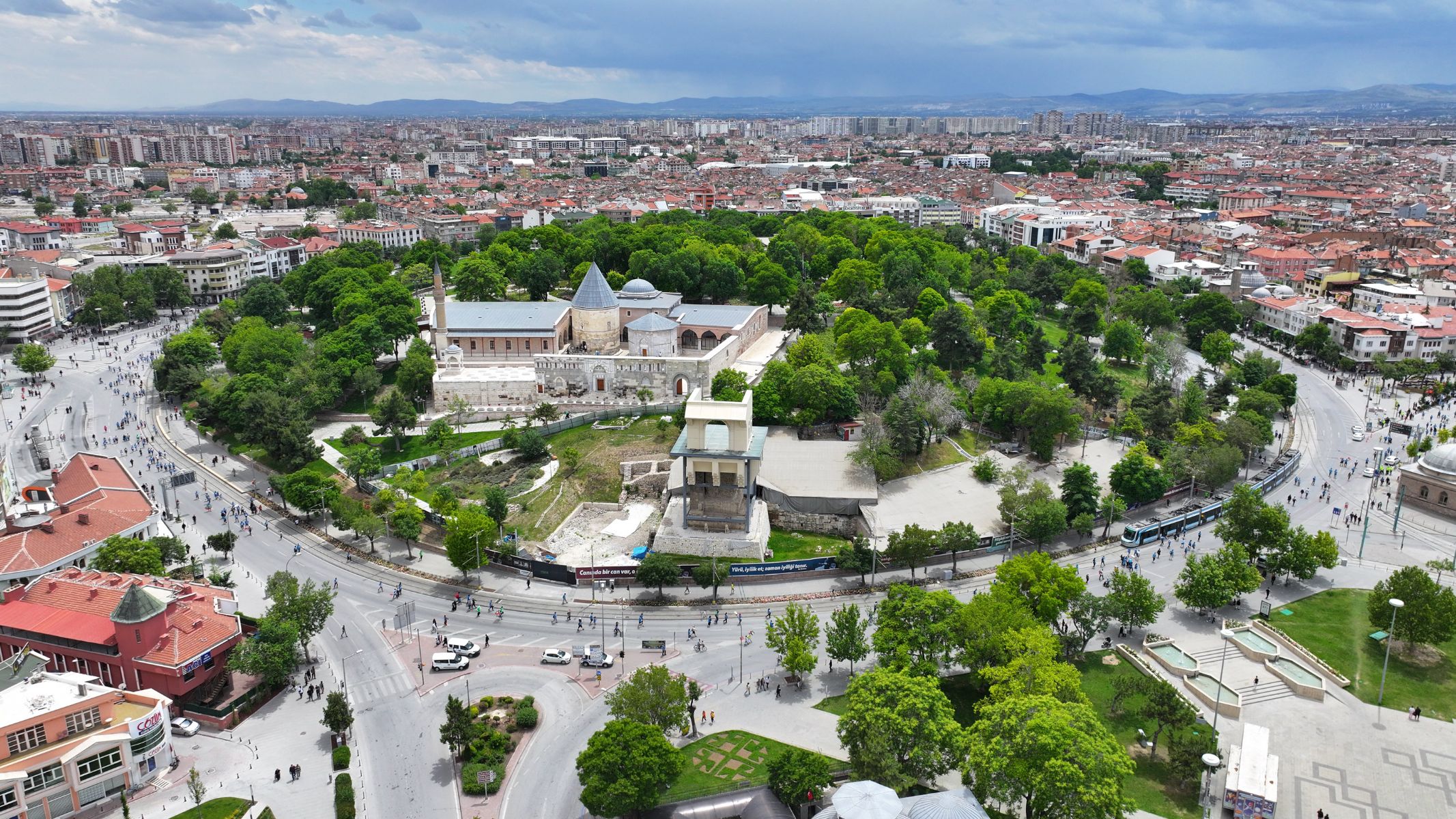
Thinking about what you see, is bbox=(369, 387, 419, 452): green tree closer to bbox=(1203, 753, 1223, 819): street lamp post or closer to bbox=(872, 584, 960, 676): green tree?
bbox=(872, 584, 960, 676): green tree

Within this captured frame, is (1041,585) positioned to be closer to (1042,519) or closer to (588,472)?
(1042,519)

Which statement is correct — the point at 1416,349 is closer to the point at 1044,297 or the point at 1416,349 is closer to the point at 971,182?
the point at 1044,297

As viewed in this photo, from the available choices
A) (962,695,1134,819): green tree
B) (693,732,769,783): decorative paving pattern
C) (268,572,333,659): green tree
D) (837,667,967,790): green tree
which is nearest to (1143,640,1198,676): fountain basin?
(962,695,1134,819): green tree

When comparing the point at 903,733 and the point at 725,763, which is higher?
the point at 903,733

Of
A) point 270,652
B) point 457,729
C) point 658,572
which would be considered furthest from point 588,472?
point 457,729

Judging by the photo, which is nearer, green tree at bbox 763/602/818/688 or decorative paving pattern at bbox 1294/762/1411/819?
decorative paving pattern at bbox 1294/762/1411/819

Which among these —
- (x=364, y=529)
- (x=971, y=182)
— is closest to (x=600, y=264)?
(x=364, y=529)
